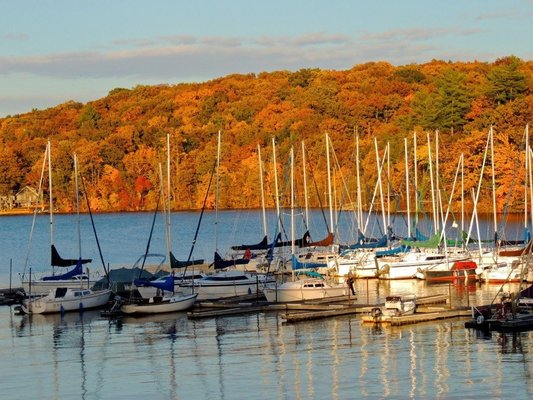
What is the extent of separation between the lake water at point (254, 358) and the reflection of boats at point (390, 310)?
769 millimetres

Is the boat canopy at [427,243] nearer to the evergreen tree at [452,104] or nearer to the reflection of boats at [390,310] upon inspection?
the reflection of boats at [390,310]

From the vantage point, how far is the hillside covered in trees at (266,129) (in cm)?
11238

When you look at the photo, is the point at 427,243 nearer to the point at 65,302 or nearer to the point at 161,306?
the point at 161,306

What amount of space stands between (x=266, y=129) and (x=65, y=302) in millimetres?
98493

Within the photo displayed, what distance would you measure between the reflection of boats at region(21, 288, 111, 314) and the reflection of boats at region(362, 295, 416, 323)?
Result: 40.3ft

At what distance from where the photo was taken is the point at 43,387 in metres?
31.4

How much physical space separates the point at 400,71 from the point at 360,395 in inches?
5345

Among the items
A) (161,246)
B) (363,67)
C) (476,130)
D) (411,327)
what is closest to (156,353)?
(411,327)

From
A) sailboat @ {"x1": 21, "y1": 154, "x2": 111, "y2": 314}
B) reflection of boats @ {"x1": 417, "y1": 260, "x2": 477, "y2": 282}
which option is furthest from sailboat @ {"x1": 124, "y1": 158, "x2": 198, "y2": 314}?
reflection of boats @ {"x1": 417, "y1": 260, "x2": 477, "y2": 282}

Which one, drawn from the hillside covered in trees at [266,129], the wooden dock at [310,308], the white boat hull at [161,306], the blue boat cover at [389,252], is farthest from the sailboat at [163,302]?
the hillside covered in trees at [266,129]

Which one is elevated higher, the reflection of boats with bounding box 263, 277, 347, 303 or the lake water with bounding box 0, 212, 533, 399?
the reflection of boats with bounding box 263, 277, 347, 303

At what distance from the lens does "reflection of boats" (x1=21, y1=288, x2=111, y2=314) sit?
45.9 meters

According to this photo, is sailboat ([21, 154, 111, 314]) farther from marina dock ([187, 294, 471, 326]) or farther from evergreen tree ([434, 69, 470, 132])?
evergreen tree ([434, 69, 470, 132])

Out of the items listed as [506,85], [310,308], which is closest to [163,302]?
[310,308]
